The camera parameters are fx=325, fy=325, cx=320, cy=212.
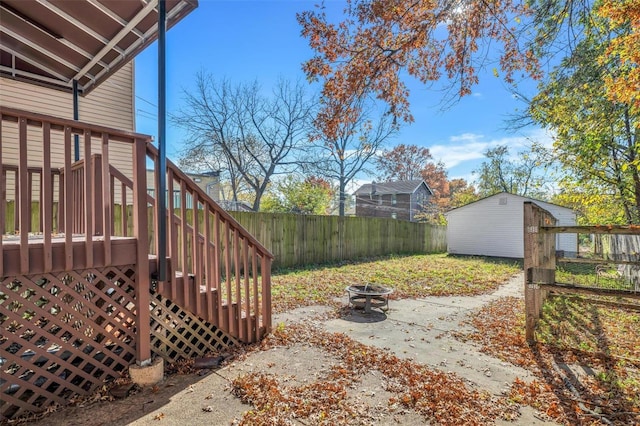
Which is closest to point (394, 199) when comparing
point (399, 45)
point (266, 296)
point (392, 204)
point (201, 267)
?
point (392, 204)

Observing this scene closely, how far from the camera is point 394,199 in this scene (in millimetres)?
30531

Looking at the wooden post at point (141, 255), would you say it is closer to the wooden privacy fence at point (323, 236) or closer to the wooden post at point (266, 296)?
the wooden post at point (266, 296)

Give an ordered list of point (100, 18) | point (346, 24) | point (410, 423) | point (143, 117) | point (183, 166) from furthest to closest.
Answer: point (183, 166) < point (143, 117) < point (346, 24) < point (100, 18) < point (410, 423)

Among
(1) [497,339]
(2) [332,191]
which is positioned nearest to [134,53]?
(1) [497,339]

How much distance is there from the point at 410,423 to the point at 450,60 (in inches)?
194

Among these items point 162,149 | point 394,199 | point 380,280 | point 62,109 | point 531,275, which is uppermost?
point 62,109

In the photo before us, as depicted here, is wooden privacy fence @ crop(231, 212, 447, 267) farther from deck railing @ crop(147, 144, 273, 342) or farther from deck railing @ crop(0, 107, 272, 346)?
deck railing @ crop(0, 107, 272, 346)

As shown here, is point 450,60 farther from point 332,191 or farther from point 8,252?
point 332,191

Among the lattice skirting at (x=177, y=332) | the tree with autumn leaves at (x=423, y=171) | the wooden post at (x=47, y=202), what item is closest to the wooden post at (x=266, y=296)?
the lattice skirting at (x=177, y=332)

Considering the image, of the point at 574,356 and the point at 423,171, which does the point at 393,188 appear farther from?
the point at 574,356

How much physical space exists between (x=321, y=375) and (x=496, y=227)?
15.1 m

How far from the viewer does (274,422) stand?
227 centimetres

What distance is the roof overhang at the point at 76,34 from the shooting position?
3195 mm

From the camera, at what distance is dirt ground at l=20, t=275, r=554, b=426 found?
234 centimetres
